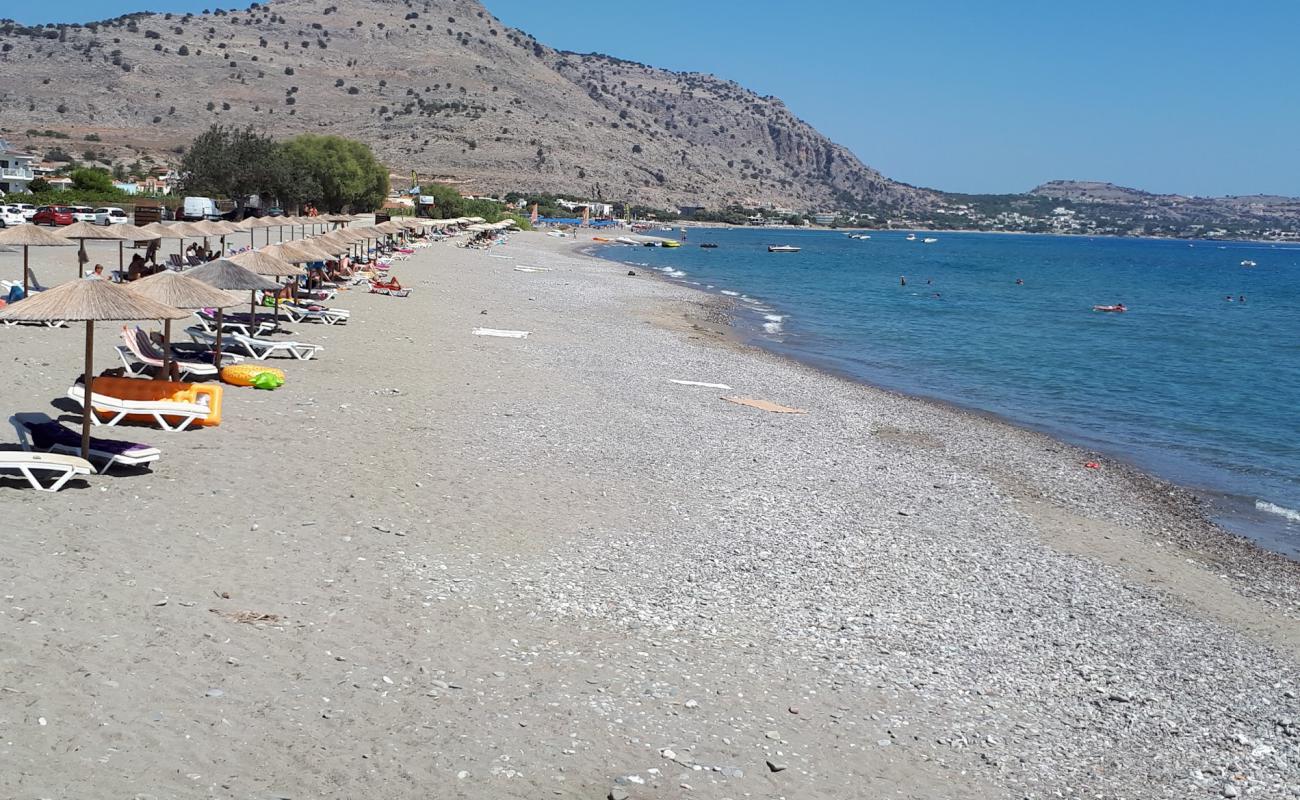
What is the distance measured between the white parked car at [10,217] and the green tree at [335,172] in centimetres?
2138

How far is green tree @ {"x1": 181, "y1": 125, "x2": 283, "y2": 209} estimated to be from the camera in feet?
189

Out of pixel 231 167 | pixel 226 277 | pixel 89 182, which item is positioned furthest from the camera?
pixel 89 182

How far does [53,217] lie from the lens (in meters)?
42.2

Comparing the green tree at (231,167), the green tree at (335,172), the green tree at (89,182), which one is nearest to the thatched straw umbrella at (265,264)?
the green tree at (231,167)

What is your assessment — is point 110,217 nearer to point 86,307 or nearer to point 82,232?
point 82,232

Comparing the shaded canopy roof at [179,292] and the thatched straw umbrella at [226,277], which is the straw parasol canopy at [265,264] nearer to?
the thatched straw umbrella at [226,277]

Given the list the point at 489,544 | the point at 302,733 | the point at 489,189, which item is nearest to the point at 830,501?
the point at 489,544

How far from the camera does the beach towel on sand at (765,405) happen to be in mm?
17969

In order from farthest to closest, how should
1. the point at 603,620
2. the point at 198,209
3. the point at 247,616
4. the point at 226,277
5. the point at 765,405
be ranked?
the point at 198,209, the point at 765,405, the point at 226,277, the point at 603,620, the point at 247,616

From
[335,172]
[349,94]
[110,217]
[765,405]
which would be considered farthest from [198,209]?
[349,94]

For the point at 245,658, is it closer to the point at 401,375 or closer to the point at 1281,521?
the point at 401,375

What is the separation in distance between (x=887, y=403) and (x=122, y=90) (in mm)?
126709

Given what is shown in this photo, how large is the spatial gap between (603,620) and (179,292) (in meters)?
7.39

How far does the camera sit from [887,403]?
819 inches
